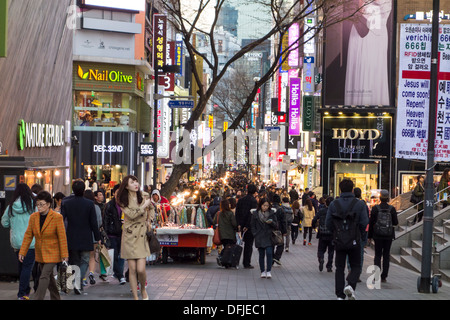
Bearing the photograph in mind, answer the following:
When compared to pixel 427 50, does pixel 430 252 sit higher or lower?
lower

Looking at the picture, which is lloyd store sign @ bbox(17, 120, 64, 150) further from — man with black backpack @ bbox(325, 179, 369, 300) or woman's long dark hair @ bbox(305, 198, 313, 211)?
man with black backpack @ bbox(325, 179, 369, 300)

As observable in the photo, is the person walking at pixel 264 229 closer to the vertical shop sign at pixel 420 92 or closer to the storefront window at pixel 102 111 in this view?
the vertical shop sign at pixel 420 92

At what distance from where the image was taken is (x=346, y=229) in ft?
34.1

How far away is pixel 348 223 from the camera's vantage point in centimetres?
1042

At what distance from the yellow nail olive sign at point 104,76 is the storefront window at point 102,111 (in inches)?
32.0

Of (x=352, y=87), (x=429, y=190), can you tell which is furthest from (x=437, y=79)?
(x=352, y=87)

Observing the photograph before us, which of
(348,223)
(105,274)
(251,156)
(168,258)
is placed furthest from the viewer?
(251,156)

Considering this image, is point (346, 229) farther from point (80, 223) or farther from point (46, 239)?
point (46, 239)

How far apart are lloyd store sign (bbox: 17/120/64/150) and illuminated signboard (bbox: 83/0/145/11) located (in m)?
13.5

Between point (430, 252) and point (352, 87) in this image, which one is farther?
point (352, 87)

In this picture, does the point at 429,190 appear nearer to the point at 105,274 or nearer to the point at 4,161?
the point at 105,274

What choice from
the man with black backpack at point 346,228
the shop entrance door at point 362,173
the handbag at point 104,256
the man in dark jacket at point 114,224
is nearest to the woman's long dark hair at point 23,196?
the man in dark jacket at point 114,224

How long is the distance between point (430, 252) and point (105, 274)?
18.1 feet

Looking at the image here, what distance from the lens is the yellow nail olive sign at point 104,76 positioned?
125 ft
